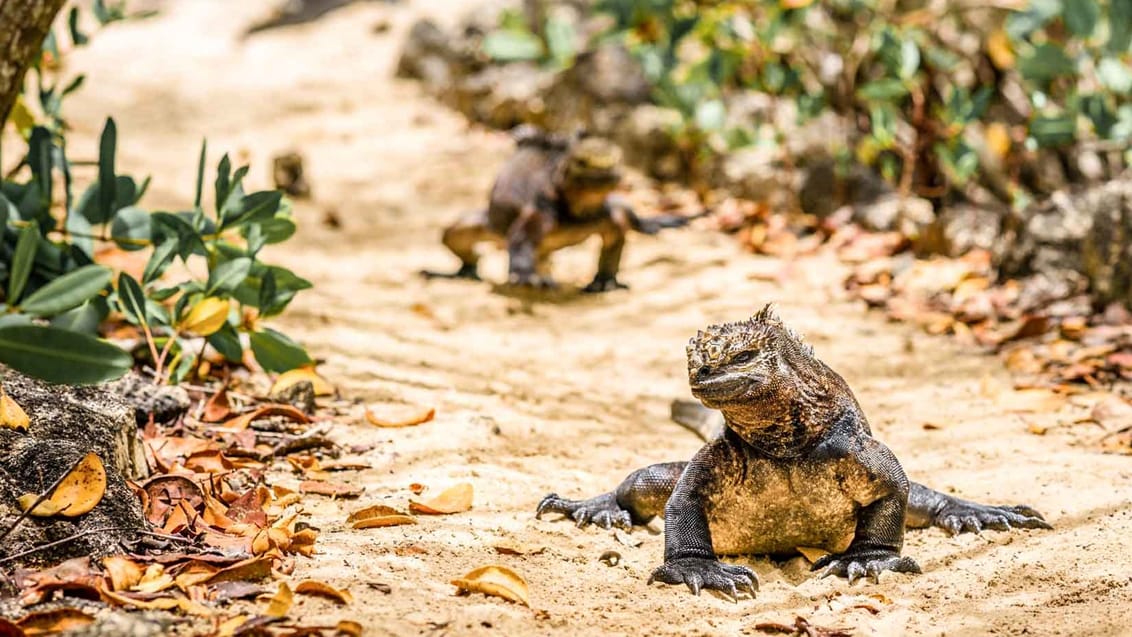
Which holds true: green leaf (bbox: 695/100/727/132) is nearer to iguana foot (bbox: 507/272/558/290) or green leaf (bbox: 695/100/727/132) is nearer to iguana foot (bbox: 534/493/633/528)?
iguana foot (bbox: 507/272/558/290)

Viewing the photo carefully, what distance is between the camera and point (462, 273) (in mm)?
7281

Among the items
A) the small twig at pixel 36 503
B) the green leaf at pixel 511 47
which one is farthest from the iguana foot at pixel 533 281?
the small twig at pixel 36 503

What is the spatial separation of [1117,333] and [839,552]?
2.68 m

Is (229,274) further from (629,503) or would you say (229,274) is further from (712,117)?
(712,117)

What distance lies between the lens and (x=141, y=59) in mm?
14297

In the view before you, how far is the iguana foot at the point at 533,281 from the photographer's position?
6910 mm

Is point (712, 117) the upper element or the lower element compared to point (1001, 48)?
lower

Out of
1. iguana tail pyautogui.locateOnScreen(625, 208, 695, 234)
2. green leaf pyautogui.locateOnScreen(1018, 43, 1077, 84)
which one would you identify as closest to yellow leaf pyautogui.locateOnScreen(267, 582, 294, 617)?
iguana tail pyautogui.locateOnScreen(625, 208, 695, 234)

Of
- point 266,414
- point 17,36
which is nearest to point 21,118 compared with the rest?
point 17,36

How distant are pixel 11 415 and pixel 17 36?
3.57 ft

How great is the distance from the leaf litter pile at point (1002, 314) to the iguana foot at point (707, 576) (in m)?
1.73

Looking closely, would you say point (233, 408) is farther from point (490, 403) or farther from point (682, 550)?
point (682, 550)

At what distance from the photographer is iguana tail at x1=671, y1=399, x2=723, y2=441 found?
434cm

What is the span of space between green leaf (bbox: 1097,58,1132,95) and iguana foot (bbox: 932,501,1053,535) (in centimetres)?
393
